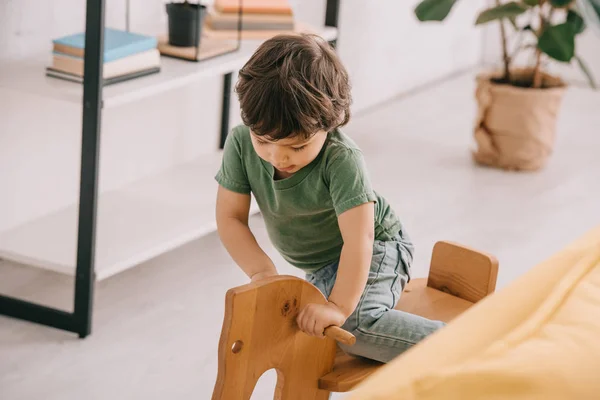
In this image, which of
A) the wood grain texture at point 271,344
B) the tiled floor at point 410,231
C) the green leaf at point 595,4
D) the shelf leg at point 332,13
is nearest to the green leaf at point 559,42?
the green leaf at point 595,4

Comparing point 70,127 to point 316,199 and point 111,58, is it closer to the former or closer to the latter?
point 111,58

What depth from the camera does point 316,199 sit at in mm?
1366

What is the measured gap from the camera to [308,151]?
1290mm

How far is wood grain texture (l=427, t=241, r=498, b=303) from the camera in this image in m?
1.42

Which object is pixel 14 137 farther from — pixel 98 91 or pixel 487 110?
pixel 487 110

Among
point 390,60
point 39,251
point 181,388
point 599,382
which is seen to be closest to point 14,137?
point 39,251

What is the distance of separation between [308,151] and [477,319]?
410 mm

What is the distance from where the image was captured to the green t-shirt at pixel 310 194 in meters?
1.32

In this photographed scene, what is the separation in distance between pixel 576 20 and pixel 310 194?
6.20 feet

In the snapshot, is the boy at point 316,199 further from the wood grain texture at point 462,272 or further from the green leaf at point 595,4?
the green leaf at point 595,4

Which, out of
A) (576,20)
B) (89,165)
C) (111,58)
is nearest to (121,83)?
(111,58)

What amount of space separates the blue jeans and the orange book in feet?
3.76

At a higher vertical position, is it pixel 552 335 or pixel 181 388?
pixel 552 335

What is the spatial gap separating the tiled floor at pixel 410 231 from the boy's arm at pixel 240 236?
0.50m
